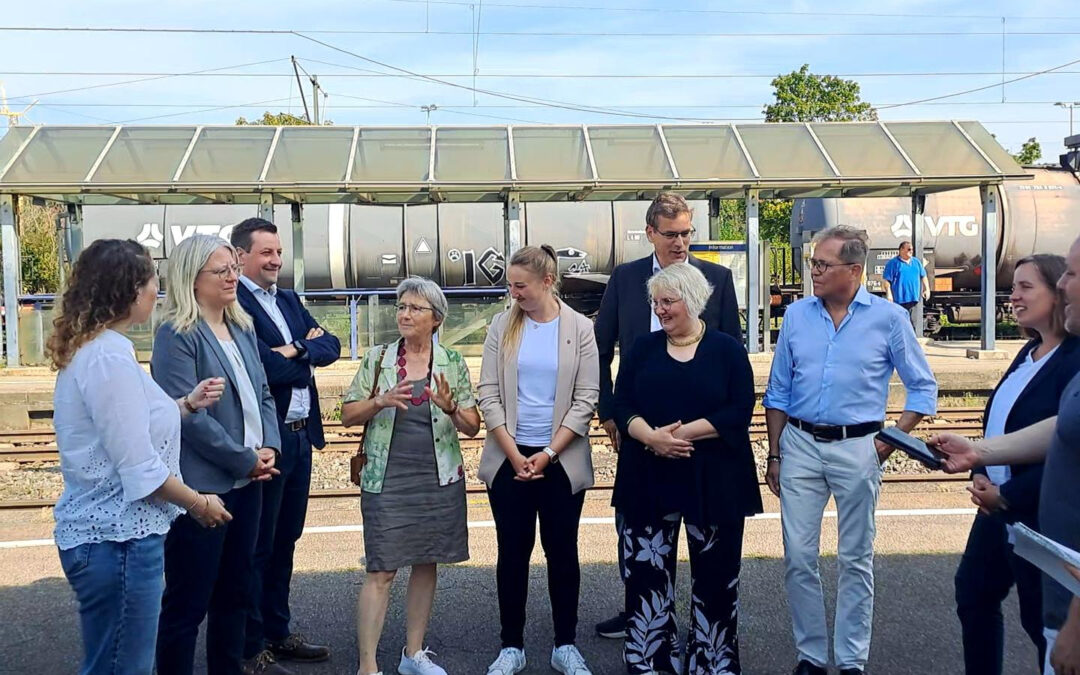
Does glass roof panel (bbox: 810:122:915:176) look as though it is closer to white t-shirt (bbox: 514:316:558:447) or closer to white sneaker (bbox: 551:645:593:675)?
white t-shirt (bbox: 514:316:558:447)

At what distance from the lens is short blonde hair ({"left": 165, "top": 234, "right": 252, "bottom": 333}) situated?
3.45 meters

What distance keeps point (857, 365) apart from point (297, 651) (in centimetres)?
300

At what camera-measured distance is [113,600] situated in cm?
287

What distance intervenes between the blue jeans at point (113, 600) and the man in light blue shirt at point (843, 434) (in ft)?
8.89

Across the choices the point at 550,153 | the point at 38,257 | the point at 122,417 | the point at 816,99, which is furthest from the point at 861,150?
the point at 38,257

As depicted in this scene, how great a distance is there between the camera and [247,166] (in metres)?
13.2

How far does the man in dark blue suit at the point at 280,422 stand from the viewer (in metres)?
4.15

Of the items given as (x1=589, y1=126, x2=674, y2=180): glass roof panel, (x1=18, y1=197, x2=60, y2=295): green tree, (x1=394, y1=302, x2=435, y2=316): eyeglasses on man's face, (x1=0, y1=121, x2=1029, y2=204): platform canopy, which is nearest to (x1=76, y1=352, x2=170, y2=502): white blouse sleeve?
(x1=394, y1=302, x2=435, y2=316): eyeglasses on man's face

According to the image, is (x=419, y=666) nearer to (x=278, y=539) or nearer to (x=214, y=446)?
(x=278, y=539)

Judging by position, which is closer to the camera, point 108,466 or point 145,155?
point 108,466

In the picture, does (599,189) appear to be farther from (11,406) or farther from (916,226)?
Answer: (11,406)

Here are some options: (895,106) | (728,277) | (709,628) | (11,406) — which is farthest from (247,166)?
(895,106)

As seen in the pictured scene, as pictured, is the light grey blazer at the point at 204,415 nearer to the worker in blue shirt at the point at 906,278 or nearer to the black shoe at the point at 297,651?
the black shoe at the point at 297,651

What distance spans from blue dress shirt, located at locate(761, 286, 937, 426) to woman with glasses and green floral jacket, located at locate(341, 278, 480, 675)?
5.17ft
